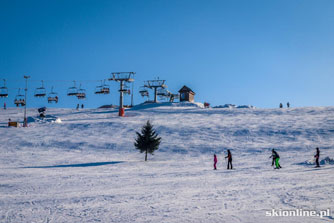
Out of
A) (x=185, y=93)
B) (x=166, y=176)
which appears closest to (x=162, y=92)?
(x=185, y=93)

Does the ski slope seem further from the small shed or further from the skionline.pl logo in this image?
the small shed

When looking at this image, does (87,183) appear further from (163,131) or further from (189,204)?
(163,131)

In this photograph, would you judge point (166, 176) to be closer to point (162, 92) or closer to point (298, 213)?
point (298, 213)

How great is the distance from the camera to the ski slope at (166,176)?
26.4ft

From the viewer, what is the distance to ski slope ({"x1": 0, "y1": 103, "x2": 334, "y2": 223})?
26.4 ft

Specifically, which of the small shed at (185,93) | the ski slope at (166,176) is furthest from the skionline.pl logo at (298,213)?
the small shed at (185,93)

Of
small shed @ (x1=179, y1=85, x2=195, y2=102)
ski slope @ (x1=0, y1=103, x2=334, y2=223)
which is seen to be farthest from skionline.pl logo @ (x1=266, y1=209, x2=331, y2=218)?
small shed @ (x1=179, y1=85, x2=195, y2=102)

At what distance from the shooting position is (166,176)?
15.6 metres

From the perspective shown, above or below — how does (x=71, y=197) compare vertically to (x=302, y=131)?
below

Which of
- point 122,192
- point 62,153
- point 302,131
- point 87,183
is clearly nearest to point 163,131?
point 62,153

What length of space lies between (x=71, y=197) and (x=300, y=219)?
7.61 metres

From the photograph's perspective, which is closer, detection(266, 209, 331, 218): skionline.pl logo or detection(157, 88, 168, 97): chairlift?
detection(266, 209, 331, 218): skionline.pl logo

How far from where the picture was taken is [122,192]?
11.2m

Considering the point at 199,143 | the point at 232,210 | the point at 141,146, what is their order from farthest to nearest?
the point at 199,143
the point at 141,146
the point at 232,210
